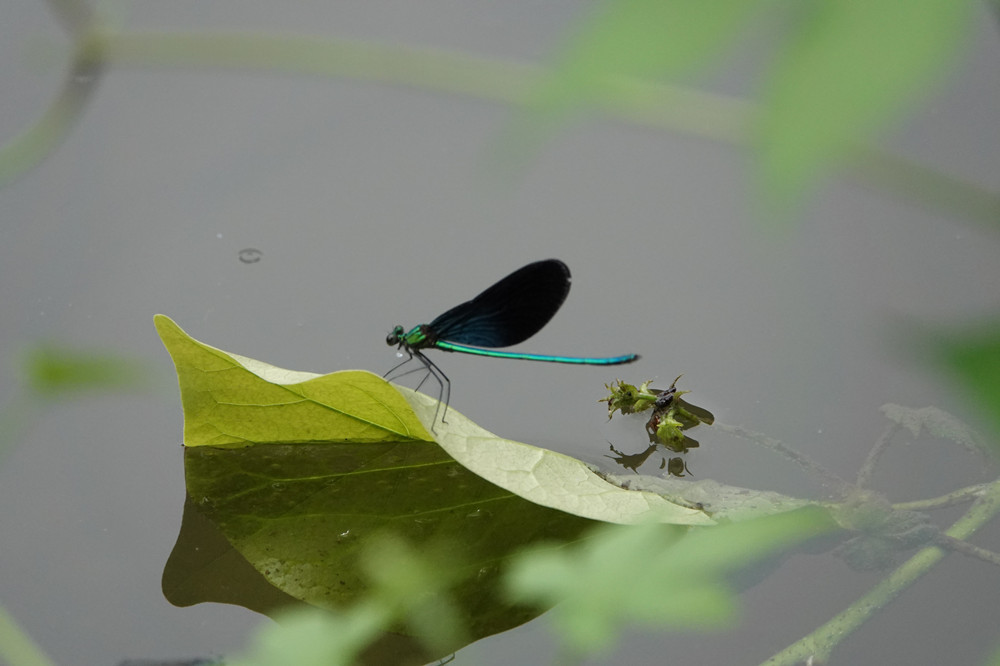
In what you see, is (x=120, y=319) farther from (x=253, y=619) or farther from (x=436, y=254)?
(x=253, y=619)

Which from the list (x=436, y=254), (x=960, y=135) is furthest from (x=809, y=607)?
(x=960, y=135)

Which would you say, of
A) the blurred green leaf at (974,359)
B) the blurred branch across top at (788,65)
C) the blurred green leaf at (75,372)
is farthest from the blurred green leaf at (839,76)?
the blurred green leaf at (75,372)

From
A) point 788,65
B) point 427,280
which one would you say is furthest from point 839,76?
point 427,280

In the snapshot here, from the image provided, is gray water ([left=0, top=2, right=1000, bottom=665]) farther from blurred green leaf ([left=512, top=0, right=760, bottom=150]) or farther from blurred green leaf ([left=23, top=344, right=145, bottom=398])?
blurred green leaf ([left=512, top=0, right=760, bottom=150])

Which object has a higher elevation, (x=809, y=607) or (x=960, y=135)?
(x=960, y=135)

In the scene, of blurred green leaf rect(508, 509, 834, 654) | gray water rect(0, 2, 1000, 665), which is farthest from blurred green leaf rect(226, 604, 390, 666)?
blurred green leaf rect(508, 509, 834, 654)

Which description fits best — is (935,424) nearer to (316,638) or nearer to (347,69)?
(316,638)
